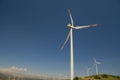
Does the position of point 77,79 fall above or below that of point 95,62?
below

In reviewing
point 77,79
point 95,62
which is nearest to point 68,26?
point 77,79

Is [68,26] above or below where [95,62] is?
above

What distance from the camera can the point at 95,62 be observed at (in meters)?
102

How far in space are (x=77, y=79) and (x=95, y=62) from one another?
24.3 metres

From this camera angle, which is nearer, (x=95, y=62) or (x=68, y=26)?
(x=68, y=26)

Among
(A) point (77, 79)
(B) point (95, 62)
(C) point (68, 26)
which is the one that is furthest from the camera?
(B) point (95, 62)

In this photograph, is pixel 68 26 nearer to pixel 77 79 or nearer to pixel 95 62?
pixel 77 79

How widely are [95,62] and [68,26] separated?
64.3 m

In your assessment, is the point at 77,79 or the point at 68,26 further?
→ the point at 77,79

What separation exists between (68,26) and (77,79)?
4661 centimetres

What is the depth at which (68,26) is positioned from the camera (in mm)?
43469

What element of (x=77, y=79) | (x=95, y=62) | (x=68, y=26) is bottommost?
(x=77, y=79)

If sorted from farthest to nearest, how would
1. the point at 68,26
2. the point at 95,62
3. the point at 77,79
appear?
the point at 95,62 < the point at 77,79 < the point at 68,26
